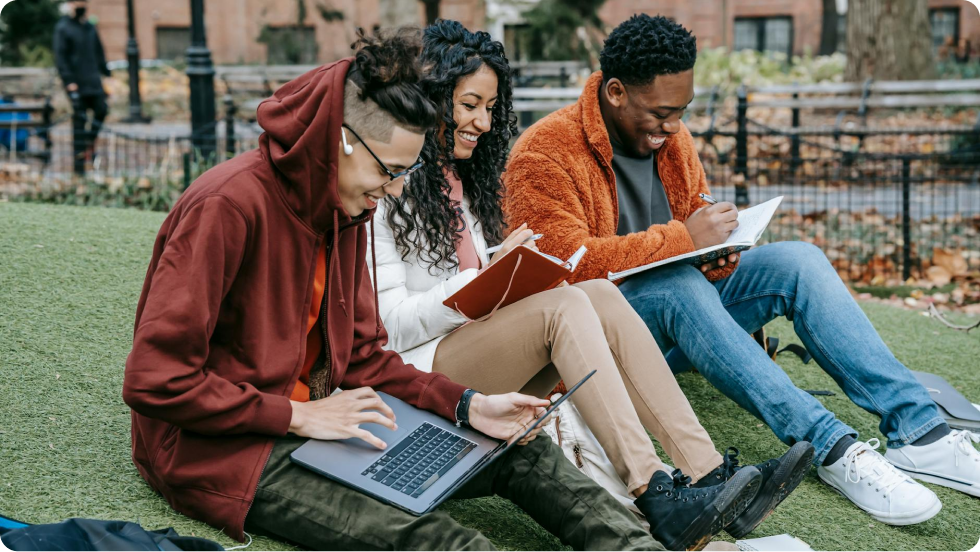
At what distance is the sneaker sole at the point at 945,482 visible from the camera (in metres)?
3.36

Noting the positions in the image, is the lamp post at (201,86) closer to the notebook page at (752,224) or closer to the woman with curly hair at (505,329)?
the woman with curly hair at (505,329)

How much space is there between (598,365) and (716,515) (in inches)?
20.9

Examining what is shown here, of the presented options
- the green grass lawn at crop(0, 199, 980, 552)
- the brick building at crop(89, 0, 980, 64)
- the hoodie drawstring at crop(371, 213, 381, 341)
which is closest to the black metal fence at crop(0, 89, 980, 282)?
the green grass lawn at crop(0, 199, 980, 552)

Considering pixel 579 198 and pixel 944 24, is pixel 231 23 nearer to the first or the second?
pixel 944 24

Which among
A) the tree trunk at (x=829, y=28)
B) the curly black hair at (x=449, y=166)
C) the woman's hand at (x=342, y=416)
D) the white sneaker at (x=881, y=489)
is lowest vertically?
the white sneaker at (x=881, y=489)

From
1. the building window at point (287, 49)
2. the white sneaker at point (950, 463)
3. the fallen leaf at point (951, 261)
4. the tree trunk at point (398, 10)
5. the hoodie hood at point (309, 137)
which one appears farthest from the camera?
the building window at point (287, 49)

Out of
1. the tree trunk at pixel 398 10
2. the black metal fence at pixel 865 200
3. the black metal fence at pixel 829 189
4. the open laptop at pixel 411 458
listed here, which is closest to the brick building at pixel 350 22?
the tree trunk at pixel 398 10

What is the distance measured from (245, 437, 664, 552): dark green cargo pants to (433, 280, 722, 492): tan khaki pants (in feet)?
0.80

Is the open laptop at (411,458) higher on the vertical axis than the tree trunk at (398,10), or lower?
lower

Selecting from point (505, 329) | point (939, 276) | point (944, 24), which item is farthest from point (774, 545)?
point (944, 24)

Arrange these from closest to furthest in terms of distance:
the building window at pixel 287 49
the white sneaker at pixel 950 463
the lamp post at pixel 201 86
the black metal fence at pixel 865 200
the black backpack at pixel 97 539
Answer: the black backpack at pixel 97 539
the white sneaker at pixel 950 463
the black metal fence at pixel 865 200
the lamp post at pixel 201 86
the building window at pixel 287 49

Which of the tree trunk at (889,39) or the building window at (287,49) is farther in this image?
the building window at (287,49)

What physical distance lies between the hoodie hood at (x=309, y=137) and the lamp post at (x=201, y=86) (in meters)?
5.97

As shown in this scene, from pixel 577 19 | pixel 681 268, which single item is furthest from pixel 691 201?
pixel 577 19
